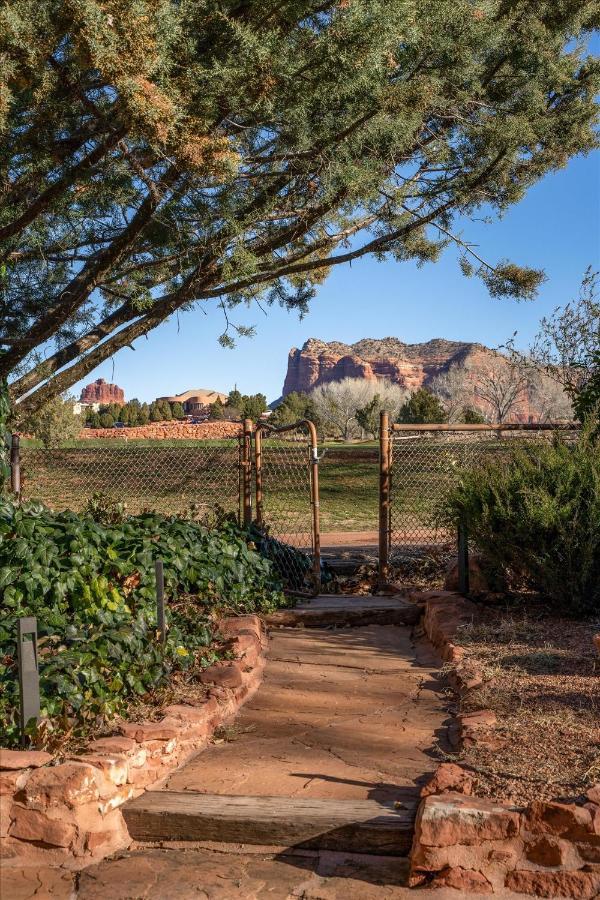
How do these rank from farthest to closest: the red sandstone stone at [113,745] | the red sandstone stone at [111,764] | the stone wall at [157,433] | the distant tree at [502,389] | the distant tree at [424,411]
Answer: the distant tree at [502,389]
the distant tree at [424,411]
the stone wall at [157,433]
the red sandstone stone at [113,745]
the red sandstone stone at [111,764]

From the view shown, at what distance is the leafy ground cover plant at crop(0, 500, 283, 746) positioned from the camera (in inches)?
166

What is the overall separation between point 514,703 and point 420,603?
2.68 meters

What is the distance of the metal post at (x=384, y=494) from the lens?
802 cm

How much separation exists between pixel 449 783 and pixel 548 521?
126 inches

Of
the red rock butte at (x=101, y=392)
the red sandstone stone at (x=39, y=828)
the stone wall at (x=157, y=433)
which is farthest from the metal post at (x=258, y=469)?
the red rock butte at (x=101, y=392)

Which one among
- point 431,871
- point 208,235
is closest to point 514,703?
point 431,871

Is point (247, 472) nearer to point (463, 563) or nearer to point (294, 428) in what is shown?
point (294, 428)

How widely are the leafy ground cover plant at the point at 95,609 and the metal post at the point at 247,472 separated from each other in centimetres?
184

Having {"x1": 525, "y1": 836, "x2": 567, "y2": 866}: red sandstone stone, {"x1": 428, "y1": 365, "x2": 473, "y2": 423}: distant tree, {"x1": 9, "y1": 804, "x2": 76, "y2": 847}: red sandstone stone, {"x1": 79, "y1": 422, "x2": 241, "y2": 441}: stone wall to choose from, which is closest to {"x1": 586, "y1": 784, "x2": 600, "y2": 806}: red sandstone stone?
{"x1": 525, "y1": 836, "x2": 567, "y2": 866}: red sandstone stone

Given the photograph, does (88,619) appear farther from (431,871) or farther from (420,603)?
(420,603)

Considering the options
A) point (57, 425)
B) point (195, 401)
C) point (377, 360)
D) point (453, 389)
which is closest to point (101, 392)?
point (195, 401)

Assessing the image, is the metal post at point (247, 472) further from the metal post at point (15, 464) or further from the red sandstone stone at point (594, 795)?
the red sandstone stone at point (594, 795)

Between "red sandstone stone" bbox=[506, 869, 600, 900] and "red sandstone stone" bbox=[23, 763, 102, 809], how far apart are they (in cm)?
177

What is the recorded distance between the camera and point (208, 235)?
8070 millimetres
